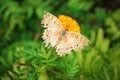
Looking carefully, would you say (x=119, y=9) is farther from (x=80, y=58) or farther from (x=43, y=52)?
(x=43, y=52)

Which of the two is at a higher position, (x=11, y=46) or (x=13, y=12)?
(x=13, y=12)

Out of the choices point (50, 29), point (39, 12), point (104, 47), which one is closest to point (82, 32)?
point (104, 47)

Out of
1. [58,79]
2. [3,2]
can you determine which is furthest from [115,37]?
[58,79]

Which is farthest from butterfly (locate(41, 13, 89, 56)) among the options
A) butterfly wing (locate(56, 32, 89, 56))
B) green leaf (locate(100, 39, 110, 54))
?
green leaf (locate(100, 39, 110, 54))

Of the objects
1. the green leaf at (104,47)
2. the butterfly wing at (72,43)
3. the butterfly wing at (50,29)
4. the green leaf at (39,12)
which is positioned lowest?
the butterfly wing at (72,43)

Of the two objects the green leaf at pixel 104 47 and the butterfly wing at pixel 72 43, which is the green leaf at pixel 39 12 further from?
the butterfly wing at pixel 72 43

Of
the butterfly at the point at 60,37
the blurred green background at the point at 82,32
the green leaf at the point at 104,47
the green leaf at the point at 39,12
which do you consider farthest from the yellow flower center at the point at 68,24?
the green leaf at the point at 39,12

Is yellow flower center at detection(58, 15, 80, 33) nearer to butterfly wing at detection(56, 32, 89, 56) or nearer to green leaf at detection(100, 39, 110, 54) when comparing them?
butterfly wing at detection(56, 32, 89, 56)
